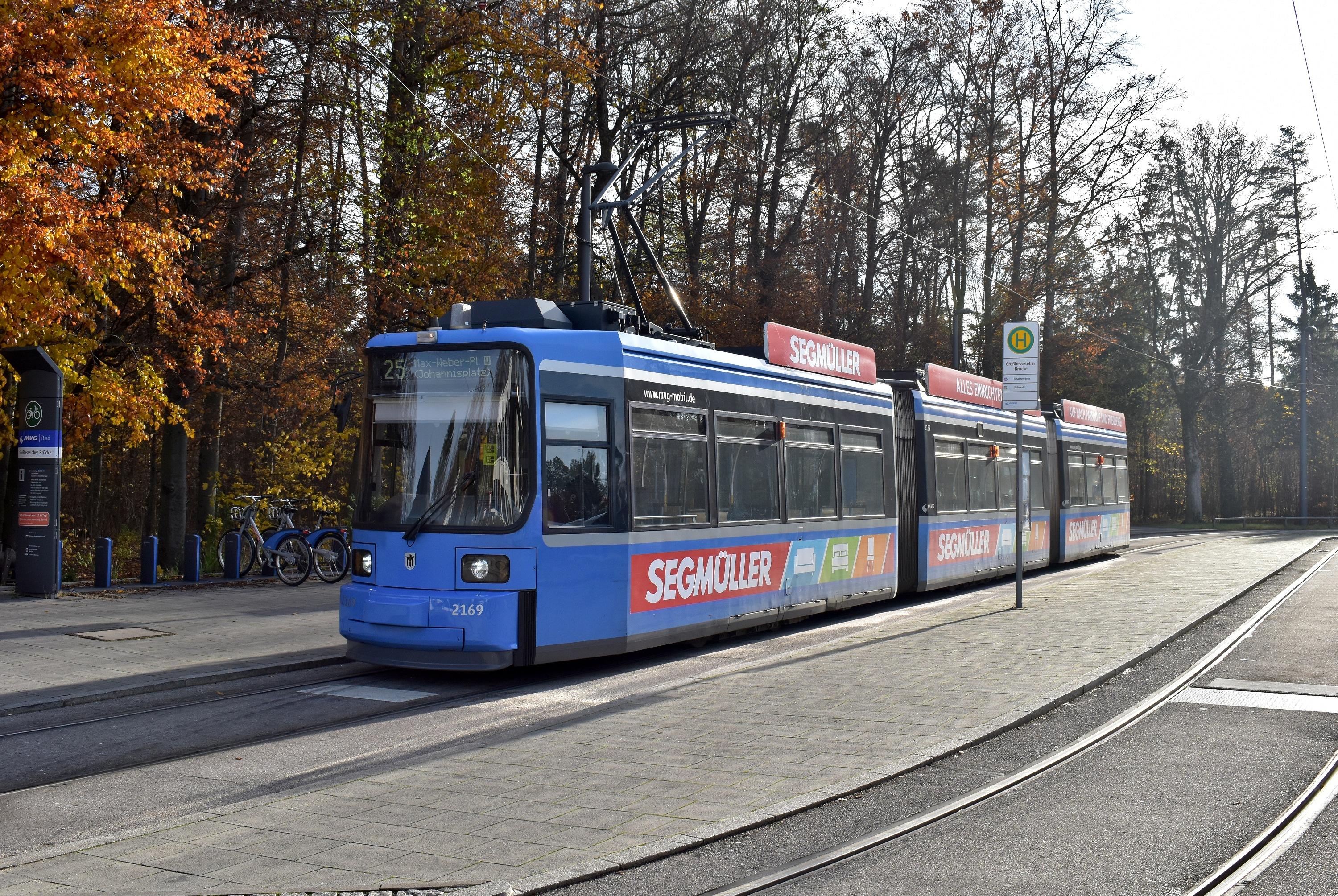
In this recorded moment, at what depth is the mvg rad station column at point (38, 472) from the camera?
1555cm

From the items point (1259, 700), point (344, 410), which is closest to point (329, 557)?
point (344, 410)

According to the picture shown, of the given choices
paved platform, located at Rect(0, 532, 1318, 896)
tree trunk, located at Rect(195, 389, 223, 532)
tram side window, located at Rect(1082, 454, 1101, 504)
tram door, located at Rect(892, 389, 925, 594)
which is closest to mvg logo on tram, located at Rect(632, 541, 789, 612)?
paved platform, located at Rect(0, 532, 1318, 896)

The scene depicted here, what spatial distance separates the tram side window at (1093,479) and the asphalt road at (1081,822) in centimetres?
1656

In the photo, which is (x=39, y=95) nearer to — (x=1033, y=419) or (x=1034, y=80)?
(x=1033, y=419)

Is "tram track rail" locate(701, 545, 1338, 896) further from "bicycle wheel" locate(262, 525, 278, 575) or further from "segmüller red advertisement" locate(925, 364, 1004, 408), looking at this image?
"bicycle wheel" locate(262, 525, 278, 575)

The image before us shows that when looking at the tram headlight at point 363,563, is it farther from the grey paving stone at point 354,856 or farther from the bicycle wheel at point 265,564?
the bicycle wheel at point 265,564

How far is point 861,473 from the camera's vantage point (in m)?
14.6

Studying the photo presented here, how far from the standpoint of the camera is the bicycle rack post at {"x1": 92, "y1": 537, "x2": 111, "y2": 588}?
1688 centimetres

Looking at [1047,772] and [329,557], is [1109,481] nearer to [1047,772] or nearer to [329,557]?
[329,557]

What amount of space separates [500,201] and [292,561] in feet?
34.9

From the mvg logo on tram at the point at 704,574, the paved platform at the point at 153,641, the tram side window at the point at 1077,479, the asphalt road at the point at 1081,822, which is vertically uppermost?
the tram side window at the point at 1077,479

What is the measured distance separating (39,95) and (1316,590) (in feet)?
63.9

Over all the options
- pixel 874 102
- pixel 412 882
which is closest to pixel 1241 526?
pixel 874 102

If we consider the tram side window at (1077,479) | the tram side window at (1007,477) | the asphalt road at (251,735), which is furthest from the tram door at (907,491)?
the tram side window at (1077,479)
